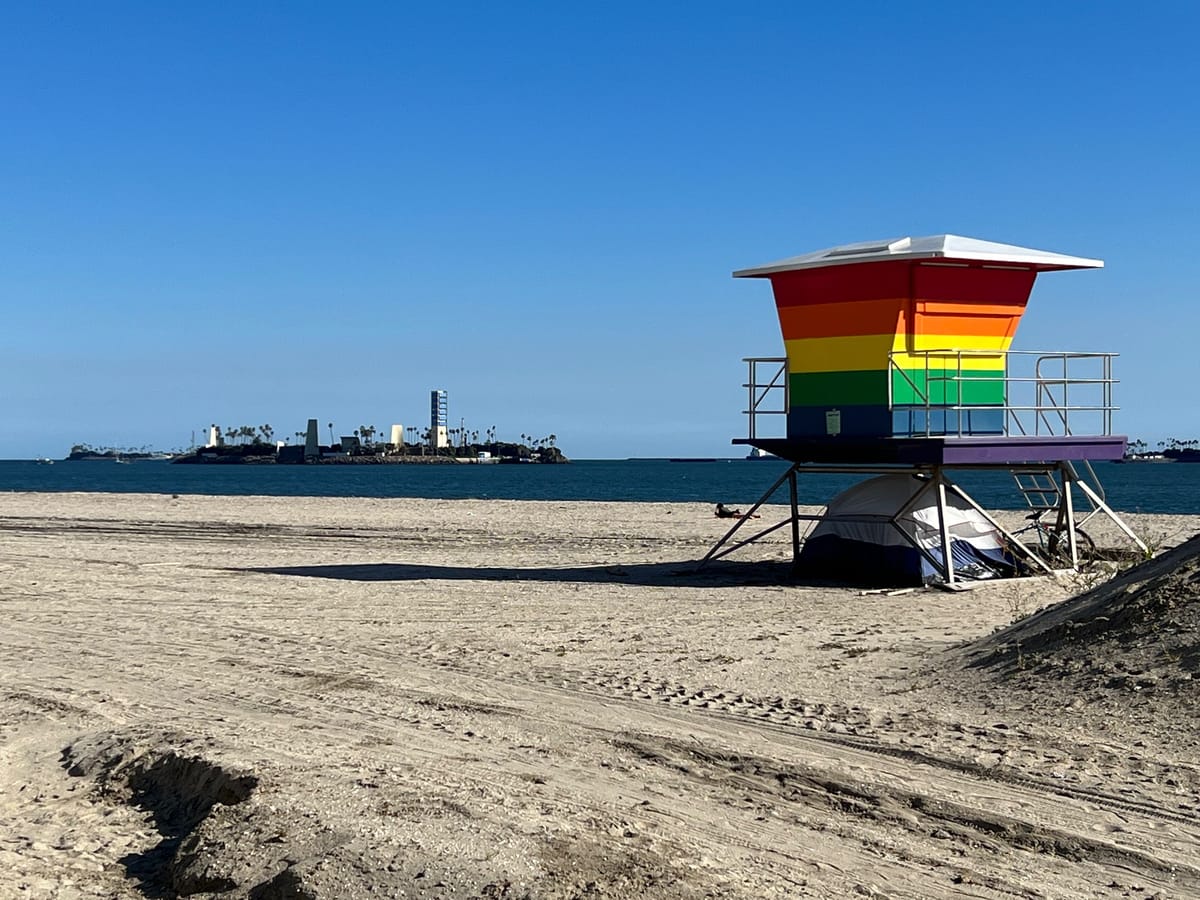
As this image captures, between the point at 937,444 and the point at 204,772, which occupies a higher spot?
the point at 937,444

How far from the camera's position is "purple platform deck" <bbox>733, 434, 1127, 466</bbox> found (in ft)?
60.2

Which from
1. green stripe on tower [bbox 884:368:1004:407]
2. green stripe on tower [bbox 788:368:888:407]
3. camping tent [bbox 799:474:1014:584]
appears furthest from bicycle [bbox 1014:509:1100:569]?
green stripe on tower [bbox 788:368:888:407]

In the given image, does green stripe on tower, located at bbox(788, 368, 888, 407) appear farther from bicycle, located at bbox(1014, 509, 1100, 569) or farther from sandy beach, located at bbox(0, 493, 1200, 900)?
bicycle, located at bbox(1014, 509, 1100, 569)

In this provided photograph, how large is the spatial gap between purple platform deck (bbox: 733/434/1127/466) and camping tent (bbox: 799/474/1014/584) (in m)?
0.72

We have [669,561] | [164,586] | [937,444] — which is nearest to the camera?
[937,444]

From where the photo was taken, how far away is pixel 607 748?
925cm

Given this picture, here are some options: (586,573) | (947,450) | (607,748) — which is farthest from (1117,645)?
(586,573)

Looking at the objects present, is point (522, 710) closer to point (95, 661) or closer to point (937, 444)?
point (95, 661)

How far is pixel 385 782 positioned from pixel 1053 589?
13.3m

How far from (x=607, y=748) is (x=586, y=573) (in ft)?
45.2

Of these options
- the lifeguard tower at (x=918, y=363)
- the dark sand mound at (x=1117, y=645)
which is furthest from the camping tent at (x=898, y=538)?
the dark sand mound at (x=1117, y=645)

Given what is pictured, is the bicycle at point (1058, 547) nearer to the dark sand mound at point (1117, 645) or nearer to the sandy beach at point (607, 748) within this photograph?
the sandy beach at point (607, 748)

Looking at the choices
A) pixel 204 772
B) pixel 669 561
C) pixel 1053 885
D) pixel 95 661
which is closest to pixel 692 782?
pixel 1053 885

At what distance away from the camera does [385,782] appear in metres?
8.29
